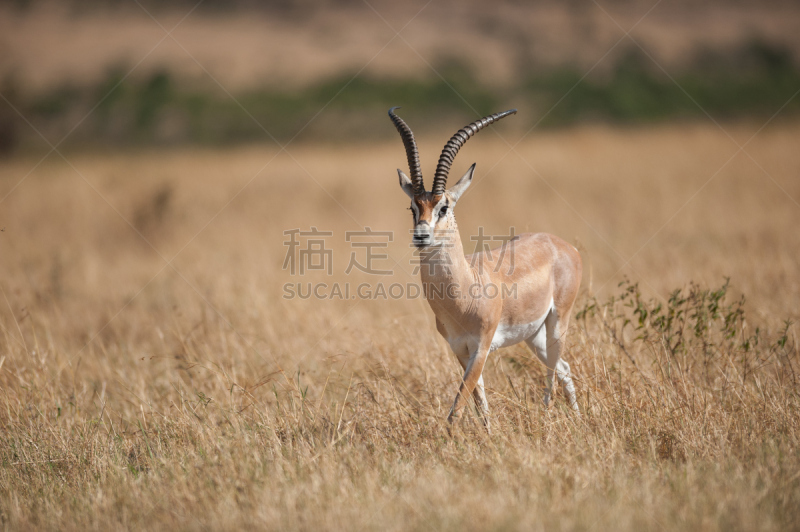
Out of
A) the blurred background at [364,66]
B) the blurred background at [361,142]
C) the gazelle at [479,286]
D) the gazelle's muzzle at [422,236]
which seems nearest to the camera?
the gazelle's muzzle at [422,236]

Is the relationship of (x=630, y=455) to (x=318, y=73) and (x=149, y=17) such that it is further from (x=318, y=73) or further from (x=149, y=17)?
(x=149, y=17)

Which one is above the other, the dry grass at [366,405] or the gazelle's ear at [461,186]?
the gazelle's ear at [461,186]

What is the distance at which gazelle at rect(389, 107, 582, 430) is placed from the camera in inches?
198

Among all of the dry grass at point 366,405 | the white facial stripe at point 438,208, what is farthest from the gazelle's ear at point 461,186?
the dry grass at point 366,405

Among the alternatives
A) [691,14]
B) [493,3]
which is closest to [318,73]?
[493,3]

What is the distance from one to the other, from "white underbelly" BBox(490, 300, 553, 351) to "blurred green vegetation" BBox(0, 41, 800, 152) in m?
23.9

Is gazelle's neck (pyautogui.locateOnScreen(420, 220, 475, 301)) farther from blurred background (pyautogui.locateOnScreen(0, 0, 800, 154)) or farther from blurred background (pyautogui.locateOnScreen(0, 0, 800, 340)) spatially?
blurred background (pyautogui.locateOnScreen(0, 0, 800, 154))

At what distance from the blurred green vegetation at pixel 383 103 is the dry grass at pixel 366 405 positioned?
19669mm

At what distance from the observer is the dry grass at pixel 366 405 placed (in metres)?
4.07

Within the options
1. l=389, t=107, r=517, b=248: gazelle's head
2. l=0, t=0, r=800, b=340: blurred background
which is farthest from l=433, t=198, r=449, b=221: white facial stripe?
l=0, t=0, r=800, b=340: blurred background

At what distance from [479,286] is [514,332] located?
681 mm

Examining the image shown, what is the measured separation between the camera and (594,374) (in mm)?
5668

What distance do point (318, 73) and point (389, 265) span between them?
3337 cm

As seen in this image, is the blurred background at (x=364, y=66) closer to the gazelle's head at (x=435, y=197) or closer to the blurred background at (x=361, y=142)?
the blurred background at (x=361, y=142)
